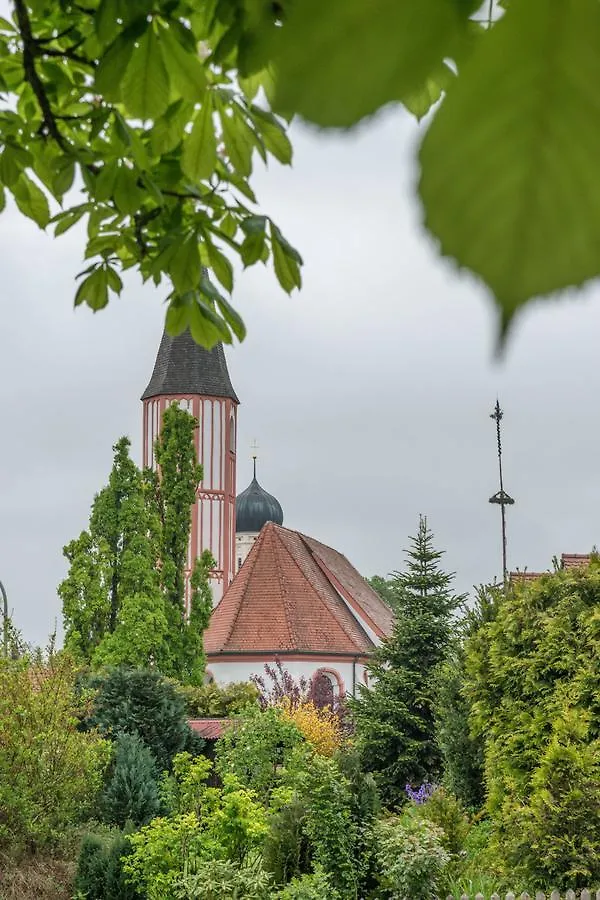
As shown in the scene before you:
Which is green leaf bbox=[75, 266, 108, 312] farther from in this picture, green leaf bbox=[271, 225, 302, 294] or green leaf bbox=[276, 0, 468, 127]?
green leaf bbox=[276, 0, 468, 127]

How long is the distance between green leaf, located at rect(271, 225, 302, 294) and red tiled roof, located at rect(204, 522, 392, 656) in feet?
79.7

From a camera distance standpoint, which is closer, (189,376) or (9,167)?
(9,167)

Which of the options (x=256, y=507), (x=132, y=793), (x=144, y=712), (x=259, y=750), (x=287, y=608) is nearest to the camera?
(x=132, y=793)

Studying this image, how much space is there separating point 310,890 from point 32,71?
616cm

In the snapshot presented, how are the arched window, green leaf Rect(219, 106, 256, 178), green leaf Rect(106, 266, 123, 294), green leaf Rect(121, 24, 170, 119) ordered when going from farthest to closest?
1. the arched window
2. green leaf Rect(106, 266, 123, 294)
3. green leaf Rect(219, 106, 256, 178)
4. green leaf Rect(121, 24, 170, 119)

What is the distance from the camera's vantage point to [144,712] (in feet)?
45.0

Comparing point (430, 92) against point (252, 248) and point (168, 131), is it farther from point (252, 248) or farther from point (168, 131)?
point (252, 248)

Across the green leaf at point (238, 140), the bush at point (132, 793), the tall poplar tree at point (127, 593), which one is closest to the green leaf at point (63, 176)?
the green leaf at point (238, 140)

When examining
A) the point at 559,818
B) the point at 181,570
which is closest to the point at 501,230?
the point at 559,818

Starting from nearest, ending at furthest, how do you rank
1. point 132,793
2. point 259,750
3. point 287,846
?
point 287,846
point 132,793
point 259,750

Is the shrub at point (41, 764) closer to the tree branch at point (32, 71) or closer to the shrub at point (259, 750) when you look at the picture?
the shrub at point (259, 750)

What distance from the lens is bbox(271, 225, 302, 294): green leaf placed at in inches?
71.5

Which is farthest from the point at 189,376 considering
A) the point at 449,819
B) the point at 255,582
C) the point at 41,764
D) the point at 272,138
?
the point at 272,138

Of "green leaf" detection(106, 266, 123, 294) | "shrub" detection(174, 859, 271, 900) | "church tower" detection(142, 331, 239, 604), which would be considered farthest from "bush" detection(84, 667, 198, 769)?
"church tower" detection(142, 331, 239, 604)
